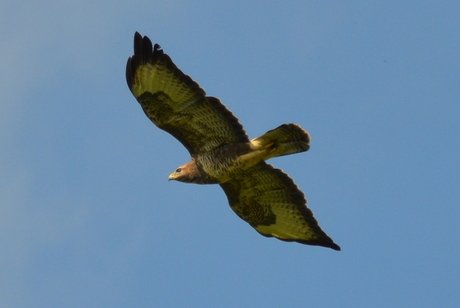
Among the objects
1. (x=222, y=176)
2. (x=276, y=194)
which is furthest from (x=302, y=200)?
(x=222, y=176)

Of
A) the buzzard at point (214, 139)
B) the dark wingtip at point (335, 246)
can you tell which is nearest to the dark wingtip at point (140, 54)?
the buzzard at point (214, 139)

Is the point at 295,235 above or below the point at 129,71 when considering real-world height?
below

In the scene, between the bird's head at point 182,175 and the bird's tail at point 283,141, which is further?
the bird's head at point 182,175

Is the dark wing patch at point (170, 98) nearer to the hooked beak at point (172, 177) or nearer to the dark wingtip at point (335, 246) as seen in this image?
the hooked beak at point (172, 177)

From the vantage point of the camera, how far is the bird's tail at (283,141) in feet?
47.2

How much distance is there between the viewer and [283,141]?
14.6 metres

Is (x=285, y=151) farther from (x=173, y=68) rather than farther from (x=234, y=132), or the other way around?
(x=173, y=68)

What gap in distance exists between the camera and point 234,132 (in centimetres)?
1465

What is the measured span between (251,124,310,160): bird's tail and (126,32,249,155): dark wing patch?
0.26 meters

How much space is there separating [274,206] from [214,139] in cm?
170

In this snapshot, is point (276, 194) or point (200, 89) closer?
point (200, 89)

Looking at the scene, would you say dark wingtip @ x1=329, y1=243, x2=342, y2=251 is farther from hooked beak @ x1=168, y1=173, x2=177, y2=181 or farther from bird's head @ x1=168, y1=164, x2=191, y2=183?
hooked beak @ x1=168, y1=173, x2=177, y2=181

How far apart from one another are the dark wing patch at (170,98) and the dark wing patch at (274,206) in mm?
960

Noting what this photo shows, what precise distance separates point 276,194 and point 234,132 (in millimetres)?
1500
